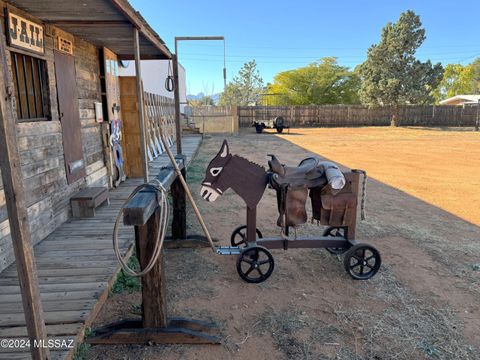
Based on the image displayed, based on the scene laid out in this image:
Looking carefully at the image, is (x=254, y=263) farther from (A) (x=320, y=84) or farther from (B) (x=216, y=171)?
(A) (x=320, y=84)

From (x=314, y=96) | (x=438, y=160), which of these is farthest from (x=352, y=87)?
(x=438, y=160)

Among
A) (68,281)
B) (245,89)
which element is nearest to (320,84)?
(245,89)

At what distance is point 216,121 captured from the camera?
21906 millimetres

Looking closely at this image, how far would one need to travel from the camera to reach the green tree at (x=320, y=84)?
41.2 m

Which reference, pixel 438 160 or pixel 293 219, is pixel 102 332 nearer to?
pixel 293 219

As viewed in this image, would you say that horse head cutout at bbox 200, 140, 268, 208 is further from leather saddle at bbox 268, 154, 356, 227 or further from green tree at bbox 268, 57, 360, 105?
green tree at bbox 268, 57, 360, 105

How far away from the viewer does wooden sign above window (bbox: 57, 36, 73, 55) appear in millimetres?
4266


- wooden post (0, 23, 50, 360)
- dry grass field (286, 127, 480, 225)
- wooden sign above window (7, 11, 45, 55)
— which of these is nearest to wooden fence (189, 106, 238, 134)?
dry grass field (286, 127, 480, 225)

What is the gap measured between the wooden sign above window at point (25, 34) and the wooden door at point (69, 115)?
0.40 metres

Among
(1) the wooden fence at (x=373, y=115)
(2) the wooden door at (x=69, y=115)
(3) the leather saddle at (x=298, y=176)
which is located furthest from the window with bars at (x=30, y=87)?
(1) the wooden fence at (x=373, y=115)

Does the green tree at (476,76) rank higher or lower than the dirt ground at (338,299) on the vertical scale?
higher

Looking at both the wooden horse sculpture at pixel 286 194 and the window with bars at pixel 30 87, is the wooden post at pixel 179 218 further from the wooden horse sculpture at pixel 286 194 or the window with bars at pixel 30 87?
the window with bars at pixel 30 87

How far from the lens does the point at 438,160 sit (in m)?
11.0

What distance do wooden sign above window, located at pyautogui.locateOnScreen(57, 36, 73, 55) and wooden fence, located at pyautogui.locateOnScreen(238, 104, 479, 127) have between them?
81.7 ft
